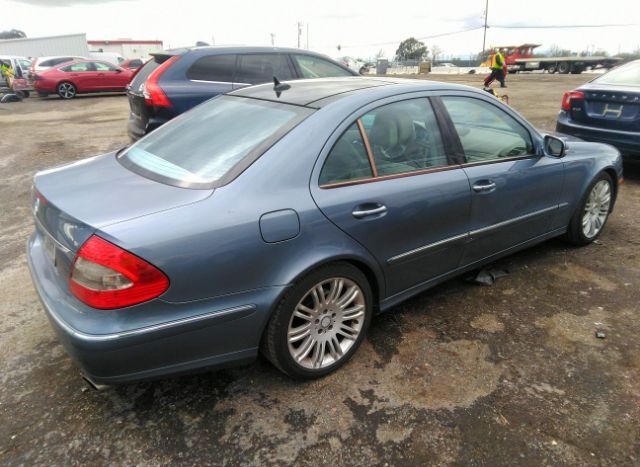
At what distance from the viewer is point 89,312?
1.93m

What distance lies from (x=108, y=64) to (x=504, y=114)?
18.1 meters

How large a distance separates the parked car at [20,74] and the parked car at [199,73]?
589 inches

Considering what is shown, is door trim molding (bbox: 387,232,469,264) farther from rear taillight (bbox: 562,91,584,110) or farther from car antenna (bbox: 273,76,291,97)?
rear taillight (bbox: 562,91,584,110)

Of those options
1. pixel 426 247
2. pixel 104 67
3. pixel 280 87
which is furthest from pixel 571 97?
pixel 104 67

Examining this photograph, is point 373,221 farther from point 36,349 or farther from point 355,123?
point 36,349

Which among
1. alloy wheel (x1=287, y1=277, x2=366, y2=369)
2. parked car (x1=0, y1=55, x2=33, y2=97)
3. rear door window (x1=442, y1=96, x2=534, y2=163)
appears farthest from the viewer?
parked car (x1=0, y1=55, x2=33, y2=97)

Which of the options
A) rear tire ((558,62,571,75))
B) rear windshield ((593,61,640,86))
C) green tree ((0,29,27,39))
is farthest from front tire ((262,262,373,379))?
green tree ((0,29,27,39))

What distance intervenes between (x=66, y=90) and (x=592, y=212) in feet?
60.4

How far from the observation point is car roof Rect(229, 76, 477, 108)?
269 cm

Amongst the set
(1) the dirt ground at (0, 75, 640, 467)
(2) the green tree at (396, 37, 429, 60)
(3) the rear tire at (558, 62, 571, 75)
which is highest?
(2) the green tree at (396, 37, 429, 60)

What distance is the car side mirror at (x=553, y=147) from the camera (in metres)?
3.54

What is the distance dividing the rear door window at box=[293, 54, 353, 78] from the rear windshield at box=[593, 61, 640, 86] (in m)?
3.40

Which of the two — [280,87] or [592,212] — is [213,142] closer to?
[280,87]

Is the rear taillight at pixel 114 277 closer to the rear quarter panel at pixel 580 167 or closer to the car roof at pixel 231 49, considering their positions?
the rear quarter panel at pixel 580 167
